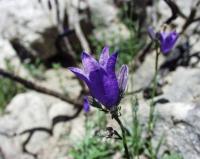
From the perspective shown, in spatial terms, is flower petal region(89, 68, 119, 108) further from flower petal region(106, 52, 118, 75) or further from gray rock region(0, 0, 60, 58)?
gray rock region(0, 0, 60, 58)

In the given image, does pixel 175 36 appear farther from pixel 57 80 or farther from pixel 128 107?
pixel 57 80

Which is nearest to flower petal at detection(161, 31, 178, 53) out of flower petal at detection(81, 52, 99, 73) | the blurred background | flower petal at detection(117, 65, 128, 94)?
the blurred background

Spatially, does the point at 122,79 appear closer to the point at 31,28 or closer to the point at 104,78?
the point at 104,78

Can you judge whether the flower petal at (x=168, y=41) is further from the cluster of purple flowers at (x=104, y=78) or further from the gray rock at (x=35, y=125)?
the cluster of purple flowers at (x=104, y=78)

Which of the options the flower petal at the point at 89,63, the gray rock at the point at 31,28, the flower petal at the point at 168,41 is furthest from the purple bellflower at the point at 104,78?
the gray rock at the point at 31,28

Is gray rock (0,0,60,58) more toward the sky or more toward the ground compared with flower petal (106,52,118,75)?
more toward the sky

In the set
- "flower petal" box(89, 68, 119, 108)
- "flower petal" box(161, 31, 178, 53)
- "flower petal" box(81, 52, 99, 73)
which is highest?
"flower petal" box(161, 31, 178, 53)
